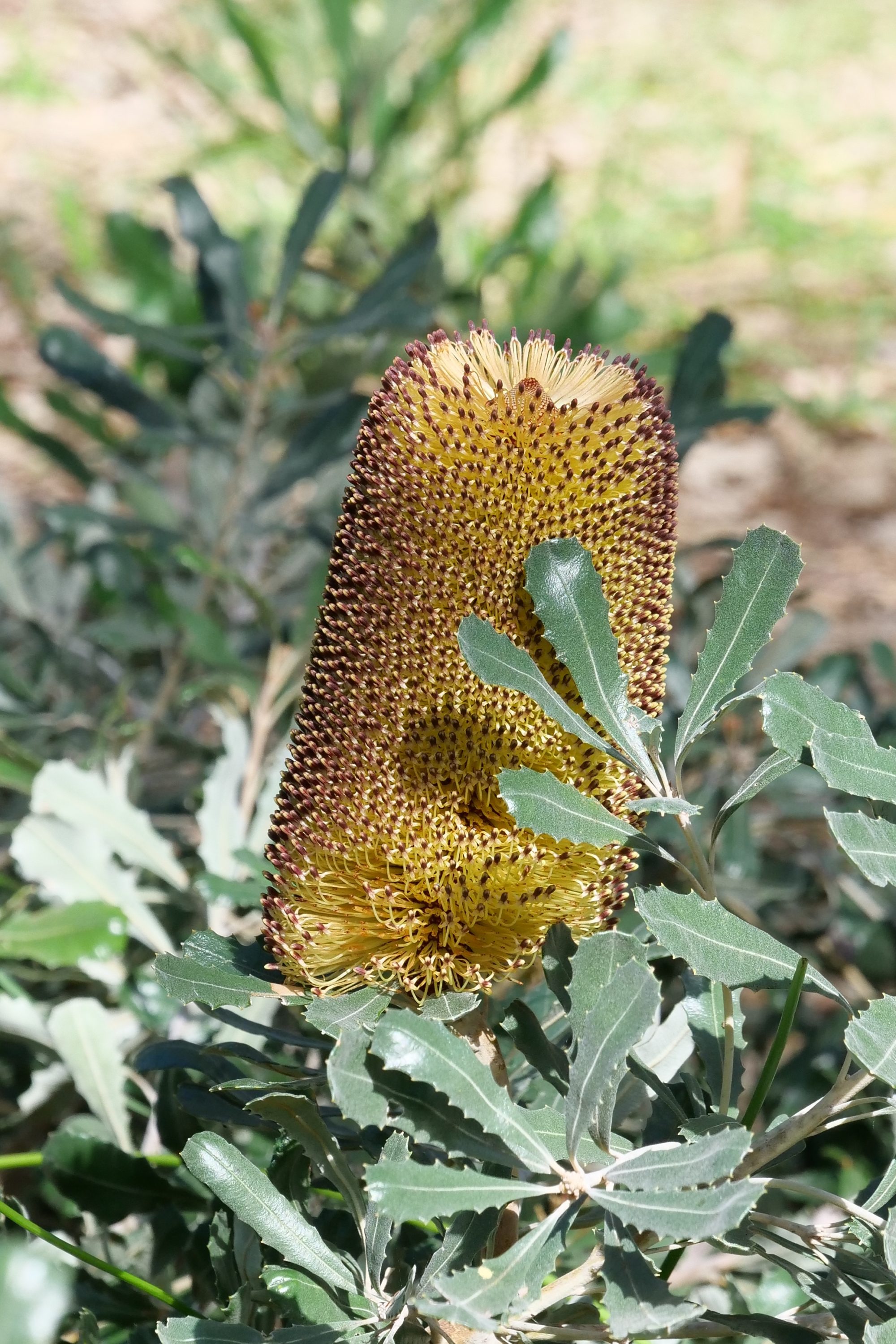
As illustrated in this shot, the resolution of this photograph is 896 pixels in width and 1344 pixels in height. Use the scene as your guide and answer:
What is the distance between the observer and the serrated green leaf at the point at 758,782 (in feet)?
2.05

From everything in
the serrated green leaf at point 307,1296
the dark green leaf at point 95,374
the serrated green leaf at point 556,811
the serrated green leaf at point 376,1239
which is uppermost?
the dark green leaf at point 95,374

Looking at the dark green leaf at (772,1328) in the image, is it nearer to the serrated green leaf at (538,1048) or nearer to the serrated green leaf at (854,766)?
the serrated green leaf at (538,1048)

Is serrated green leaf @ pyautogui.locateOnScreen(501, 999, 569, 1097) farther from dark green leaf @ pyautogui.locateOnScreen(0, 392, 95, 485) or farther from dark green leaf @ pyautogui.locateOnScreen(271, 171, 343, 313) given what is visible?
dark green leaf @ pyautogui.locateOnScreen(0, 392, 95, 485)

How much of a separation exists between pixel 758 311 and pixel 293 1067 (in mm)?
3435

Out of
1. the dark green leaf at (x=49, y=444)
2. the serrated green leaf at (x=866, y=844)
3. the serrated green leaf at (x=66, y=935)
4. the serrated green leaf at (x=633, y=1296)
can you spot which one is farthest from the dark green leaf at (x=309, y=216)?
the serrated green leaf at (x=633, y=1296)

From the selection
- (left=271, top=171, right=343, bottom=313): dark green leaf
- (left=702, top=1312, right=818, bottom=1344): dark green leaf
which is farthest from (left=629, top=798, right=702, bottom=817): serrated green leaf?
(left=271, top=171, right=343, bottom=313): dark green leaf

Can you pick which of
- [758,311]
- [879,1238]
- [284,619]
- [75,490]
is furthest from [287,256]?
[758,311]

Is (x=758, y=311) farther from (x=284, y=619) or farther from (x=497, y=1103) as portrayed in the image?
(x=497, y=1103)

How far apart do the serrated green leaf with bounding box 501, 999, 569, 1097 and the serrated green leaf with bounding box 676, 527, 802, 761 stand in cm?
15

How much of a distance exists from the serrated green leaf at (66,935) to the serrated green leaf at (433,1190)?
0.49 m

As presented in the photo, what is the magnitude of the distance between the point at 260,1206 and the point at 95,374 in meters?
1.09

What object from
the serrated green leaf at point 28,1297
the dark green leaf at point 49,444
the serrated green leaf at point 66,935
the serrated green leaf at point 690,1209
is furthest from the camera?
the dark green leaf at point 49,444

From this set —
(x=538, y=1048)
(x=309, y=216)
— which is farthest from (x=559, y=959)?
(x=309, y=216)

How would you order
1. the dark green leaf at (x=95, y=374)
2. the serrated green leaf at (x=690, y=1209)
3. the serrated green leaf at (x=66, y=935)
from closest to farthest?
the serrated green leaf at (x=690, y=1209) → the serrated green leaf at (x=66, y=935) → the dark green leaf at (x=95, y=374)
